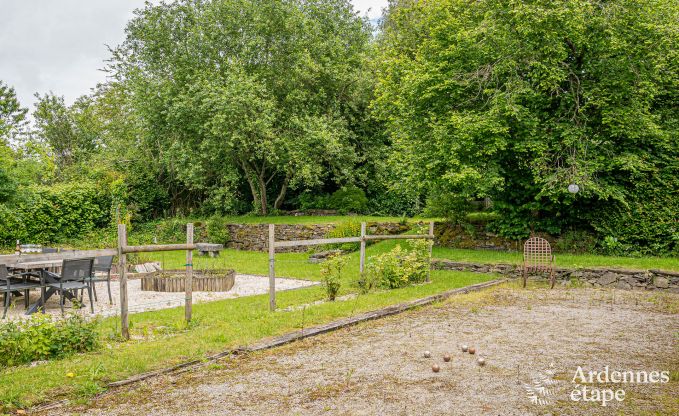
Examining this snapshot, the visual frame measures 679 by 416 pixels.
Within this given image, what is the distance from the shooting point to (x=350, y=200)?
21703 mm

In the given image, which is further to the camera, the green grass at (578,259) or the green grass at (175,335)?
the green grass at (578,259)

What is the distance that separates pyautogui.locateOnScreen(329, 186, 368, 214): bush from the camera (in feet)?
71.3

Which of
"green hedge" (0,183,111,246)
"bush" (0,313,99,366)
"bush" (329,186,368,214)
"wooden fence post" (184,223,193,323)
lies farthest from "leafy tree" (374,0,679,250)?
"green hedge" (0,183,111,246)

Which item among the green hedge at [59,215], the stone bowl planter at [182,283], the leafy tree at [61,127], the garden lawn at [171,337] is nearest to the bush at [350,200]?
the green hedge at [59,215]

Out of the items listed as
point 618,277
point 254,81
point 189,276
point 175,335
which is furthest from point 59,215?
point 618,277

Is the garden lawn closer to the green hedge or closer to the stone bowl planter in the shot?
the stone bowl planter

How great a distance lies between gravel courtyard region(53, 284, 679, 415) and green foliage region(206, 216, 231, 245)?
13986 mm

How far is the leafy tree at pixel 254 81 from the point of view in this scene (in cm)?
1927

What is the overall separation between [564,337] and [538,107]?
9.06 metres

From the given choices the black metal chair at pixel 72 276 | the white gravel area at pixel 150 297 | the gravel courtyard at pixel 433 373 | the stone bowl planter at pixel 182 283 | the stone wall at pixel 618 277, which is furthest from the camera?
the stone wall at pixel 618 277

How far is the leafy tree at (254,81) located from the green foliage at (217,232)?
1095 millimetres

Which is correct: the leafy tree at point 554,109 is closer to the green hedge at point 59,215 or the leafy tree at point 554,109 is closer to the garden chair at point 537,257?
the garden chair at point 537,257

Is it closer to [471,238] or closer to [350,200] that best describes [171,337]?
[471,238]

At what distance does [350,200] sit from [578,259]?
10654 mm
